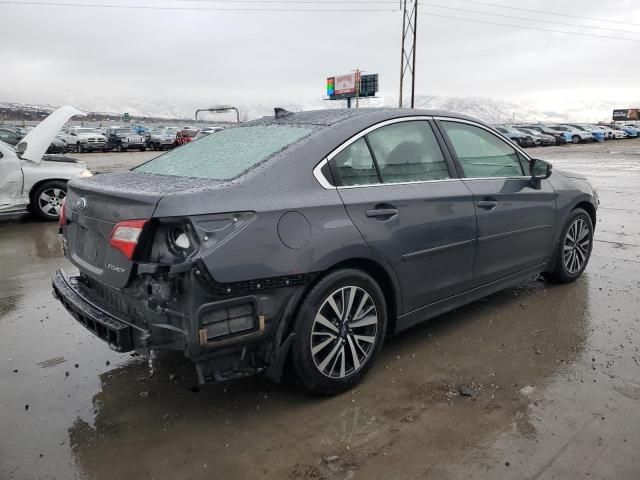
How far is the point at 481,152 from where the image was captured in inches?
159

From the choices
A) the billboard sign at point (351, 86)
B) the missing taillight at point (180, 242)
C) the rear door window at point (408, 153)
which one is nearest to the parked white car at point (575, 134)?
the billboard sign at point (351, 86)

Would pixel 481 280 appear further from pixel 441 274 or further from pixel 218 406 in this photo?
pixel 218 406

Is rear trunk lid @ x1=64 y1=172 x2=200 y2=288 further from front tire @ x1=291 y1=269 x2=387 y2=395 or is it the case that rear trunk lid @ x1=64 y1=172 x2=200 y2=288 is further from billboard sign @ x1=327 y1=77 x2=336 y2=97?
billboard sign @ x1=327 y1=77 x2=336 y2=97

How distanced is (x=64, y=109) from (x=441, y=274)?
7381mm

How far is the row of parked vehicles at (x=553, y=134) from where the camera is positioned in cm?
3638

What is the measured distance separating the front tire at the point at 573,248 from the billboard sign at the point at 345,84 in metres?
71.3

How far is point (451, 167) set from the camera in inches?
145

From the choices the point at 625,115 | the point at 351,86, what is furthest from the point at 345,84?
the point at 625,115

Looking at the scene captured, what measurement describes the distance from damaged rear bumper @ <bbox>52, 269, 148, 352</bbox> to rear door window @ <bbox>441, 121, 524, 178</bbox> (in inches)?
98.8

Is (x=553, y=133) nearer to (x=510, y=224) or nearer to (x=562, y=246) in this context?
(x=562, y=246)

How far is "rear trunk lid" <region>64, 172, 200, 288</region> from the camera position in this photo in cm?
260

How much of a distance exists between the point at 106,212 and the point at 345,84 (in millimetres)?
76335

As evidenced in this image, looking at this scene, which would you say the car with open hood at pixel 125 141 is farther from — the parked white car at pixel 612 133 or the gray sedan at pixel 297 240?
the parked white car at pixel 612 133

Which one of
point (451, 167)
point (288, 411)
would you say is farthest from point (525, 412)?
point (451, 167)
